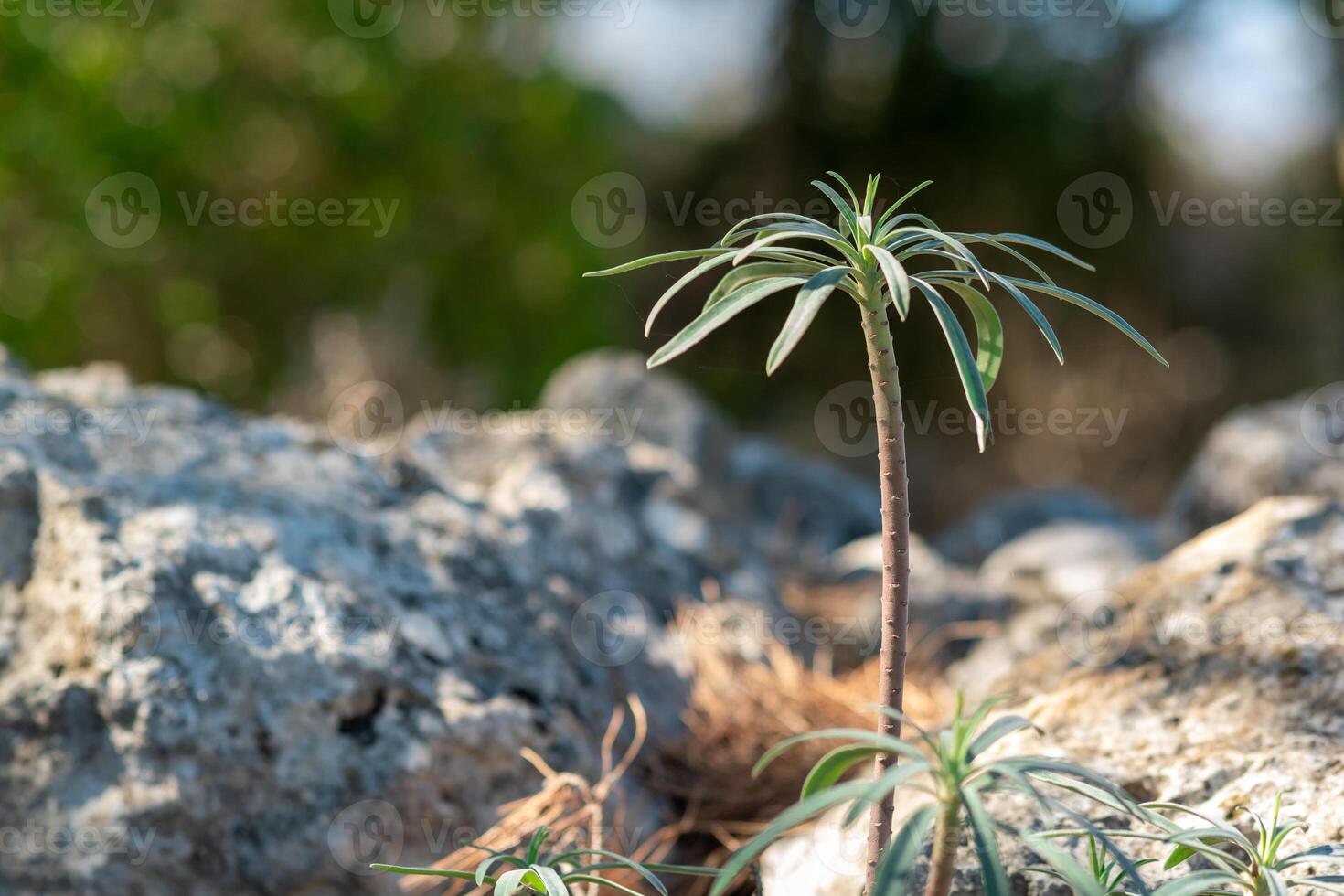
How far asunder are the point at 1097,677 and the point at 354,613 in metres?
0.90

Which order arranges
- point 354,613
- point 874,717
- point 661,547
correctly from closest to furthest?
point 354,613, point 874,717, point 661,547

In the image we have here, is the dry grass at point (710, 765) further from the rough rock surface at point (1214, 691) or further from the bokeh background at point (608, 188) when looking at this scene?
the bokeh background at point (608, 188)

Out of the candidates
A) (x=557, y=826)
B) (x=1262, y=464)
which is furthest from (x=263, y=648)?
(x=1262, y=464)

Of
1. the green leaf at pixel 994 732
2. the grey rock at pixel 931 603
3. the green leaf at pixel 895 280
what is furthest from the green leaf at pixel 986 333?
the grey rock at pixel 931 603

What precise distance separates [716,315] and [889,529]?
0.19m

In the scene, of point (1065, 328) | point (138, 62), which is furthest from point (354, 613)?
point (1065, 328)

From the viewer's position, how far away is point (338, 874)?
1.17 meters

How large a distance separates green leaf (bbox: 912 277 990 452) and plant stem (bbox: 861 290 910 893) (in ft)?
0.13

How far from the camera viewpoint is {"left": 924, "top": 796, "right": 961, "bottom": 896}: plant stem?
57 cm

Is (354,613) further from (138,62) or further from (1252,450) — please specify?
(138,62)

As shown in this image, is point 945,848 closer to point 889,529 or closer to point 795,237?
point 889,529

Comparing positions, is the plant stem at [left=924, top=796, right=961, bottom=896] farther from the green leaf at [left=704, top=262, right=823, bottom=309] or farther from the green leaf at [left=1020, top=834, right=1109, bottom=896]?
the green leaf at [left=704, top=262, right=823, bottom=309]

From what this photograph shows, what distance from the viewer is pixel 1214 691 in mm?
1122

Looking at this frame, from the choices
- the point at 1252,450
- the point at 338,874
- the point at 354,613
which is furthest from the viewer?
the point at 1252,450
